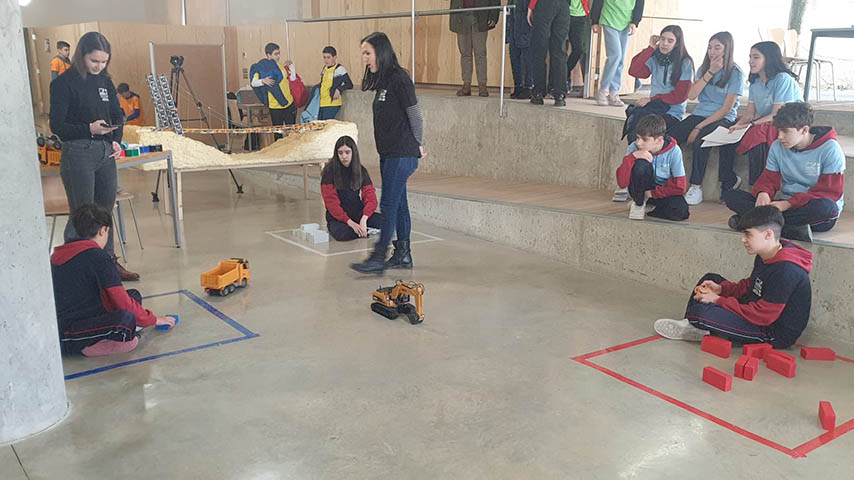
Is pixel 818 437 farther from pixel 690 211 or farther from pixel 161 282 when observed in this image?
pixel 161 282

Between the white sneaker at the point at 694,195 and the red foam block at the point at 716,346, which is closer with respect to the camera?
the red foam block at the point at 716,346

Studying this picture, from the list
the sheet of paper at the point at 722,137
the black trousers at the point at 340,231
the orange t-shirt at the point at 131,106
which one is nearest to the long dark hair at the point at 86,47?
the black trousers at the point at 340,231

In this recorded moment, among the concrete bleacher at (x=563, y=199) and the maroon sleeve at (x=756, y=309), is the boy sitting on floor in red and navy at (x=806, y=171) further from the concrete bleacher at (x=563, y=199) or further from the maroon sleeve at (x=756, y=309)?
the maroon sleeve at (x=756, y=309)

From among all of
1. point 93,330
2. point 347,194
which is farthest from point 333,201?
point 93,330

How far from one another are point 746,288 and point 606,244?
1.57m

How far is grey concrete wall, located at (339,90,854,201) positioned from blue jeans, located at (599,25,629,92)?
A: 0.93 m

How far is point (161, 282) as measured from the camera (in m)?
5.48

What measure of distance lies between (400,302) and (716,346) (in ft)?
6.29

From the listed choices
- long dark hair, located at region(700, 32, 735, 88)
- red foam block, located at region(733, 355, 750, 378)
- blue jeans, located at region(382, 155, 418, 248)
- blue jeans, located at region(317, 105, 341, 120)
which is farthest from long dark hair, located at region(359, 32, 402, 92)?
blue jeans, located at region(317, 105, 341, 120)

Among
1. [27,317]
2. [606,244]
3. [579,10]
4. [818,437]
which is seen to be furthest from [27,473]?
[579,10]

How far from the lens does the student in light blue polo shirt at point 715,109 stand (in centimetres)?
608

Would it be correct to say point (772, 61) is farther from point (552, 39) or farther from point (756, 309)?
point (552, 39)

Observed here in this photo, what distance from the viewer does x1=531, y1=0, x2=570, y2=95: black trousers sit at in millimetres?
7801

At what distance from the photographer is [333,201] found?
22.1ft
